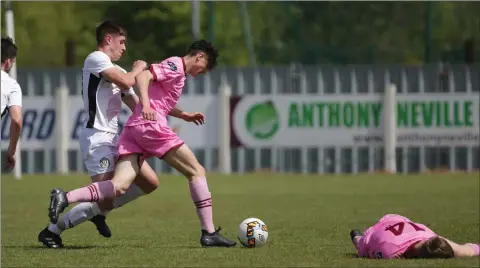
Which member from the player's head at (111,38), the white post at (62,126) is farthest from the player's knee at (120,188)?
the white post at (62,126)

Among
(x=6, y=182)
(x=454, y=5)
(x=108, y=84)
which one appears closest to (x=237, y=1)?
(x=454, y=5)

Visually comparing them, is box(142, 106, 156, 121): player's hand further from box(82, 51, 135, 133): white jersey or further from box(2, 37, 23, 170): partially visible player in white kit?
box(2, 37, 23, 170): partially visible player in white kit

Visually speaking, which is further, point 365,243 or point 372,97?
point 372,97

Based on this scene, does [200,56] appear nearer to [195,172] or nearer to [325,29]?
[195,172]

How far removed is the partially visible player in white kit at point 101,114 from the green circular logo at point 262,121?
52.6ft

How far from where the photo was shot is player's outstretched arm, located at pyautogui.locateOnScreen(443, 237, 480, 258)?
10199 mm

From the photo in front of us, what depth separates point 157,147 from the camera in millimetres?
11516

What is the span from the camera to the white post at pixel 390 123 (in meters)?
27.6

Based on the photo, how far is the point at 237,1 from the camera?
3422 centimetres

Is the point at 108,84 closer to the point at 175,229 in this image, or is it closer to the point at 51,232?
the point at 51,232

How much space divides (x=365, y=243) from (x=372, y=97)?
1755cm

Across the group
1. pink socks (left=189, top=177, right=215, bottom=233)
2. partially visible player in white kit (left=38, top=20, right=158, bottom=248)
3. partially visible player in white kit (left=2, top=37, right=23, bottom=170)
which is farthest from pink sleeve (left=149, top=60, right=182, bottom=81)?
partially visible player in white kit (left=2, top=37, right=23, bottom=170)

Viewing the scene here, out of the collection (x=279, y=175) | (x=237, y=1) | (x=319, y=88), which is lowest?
(x=279, y=175)

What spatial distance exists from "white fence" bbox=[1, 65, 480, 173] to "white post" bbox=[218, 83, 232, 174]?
26 millimetres
